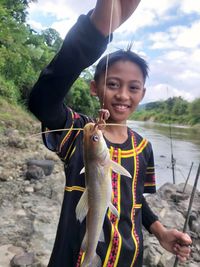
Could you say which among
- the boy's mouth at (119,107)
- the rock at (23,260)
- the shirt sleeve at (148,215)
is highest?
the boy's mouth at (119,107)

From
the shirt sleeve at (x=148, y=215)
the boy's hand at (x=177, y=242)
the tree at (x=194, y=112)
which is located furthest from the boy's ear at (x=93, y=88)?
the tree at (x=194, y=112)

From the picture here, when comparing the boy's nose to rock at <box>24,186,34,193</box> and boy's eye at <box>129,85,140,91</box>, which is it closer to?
boy's eye at <box>129,85,140,91</box>

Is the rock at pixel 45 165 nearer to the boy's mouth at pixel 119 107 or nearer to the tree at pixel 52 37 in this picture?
the boy's mouth at pixel 119 107

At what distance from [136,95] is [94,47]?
0.58 metres

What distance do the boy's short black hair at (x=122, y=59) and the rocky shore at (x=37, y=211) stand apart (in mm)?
1449

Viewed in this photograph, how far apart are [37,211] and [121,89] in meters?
4.54

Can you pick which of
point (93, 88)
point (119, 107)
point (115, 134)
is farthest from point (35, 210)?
point (119, 107)

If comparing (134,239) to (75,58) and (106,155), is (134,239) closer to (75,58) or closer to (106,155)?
(106,155)

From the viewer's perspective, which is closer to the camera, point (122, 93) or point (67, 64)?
point (67, 64)

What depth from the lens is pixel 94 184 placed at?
1.35m

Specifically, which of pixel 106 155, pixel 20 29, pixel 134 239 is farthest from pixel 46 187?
pixel 106 155

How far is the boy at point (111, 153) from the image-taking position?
58.0 inches

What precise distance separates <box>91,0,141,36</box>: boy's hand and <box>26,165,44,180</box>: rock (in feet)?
22.8

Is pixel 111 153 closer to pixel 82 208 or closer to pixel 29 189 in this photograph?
pixel 82 208
